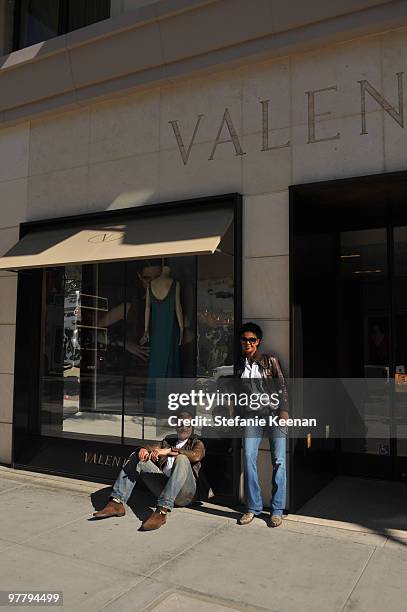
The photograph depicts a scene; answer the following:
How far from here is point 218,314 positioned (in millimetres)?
6406

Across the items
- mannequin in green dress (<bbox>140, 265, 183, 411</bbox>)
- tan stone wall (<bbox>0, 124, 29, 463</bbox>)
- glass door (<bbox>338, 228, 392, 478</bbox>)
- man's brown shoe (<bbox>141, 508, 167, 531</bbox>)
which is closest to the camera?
man's brown shoe (<bbox>141, 508, 167, 531</bbox>)

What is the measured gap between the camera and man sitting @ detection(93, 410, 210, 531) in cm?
497

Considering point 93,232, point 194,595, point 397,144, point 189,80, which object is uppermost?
point 189,80

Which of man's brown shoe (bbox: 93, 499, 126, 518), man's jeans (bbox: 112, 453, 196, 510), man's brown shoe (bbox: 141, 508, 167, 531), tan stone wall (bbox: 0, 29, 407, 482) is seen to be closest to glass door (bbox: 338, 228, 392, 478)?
tan stone wall (bbox: 0, 29, 407, 482)

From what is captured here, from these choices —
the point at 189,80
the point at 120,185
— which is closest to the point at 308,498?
the point at 120,185

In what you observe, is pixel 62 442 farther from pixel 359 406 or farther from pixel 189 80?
pixel 189 80

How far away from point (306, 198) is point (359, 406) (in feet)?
9.45

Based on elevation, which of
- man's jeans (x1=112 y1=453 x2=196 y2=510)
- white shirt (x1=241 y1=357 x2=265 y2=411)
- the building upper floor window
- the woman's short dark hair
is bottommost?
man's jeans (x1=112 y1=453 x2=196 y2=510)

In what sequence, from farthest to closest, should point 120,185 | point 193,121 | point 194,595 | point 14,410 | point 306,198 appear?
point 14,410 → point 120,185 → point 193,121 → point 306,198 → point 194,595

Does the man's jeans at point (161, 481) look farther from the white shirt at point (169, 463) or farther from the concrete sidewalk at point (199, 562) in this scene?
the concrete sidewalk at point (199, 562)

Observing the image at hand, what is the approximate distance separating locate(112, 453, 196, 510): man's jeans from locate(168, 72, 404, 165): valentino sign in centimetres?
340

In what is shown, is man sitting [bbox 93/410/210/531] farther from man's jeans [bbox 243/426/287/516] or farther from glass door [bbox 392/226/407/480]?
glass door [bbox 392/226/407/480]

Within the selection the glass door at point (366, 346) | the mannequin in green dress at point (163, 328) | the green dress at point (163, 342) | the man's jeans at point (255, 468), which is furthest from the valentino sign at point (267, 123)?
the man's jeans at point (255, 468)

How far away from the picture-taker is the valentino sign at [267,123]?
5.14 metres
